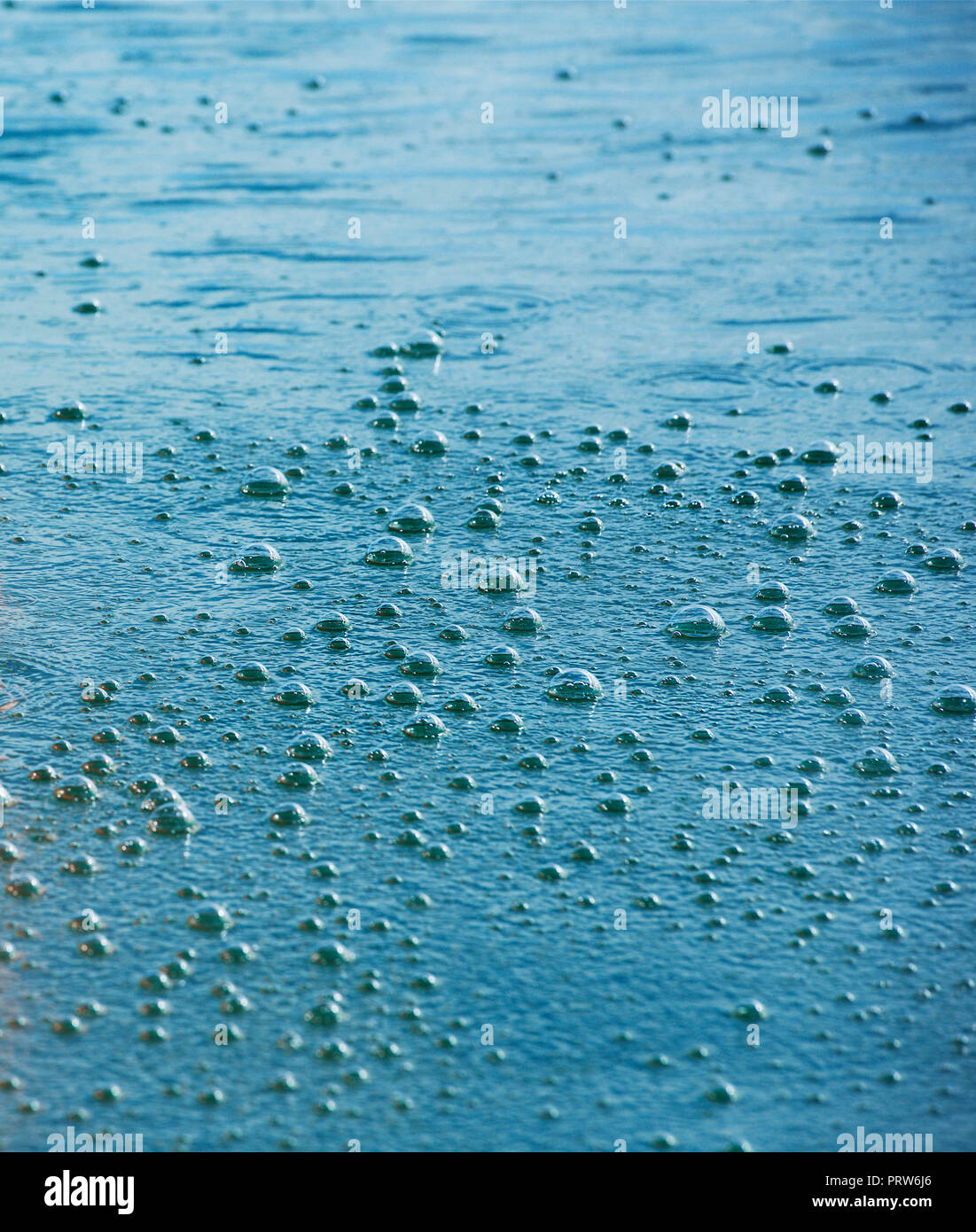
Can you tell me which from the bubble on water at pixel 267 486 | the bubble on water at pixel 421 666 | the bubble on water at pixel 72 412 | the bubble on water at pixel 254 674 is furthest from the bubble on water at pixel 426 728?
the bubble on water at pixel 72 412

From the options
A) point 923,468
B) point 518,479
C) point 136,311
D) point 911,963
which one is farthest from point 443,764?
point 136,311

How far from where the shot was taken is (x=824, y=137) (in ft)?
27.6

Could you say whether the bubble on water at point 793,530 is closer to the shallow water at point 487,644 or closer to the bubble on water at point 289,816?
the shallow water at point 487,644

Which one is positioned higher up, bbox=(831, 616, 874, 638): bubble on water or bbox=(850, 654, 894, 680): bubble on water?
bbox=(831, 616, 874, 638): bubble on water

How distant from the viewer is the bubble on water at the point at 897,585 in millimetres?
A: 4184

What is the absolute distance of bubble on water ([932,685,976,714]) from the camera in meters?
3.64

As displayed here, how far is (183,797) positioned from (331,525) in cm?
143

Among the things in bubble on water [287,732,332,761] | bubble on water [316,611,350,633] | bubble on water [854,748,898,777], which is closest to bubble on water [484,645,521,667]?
bubble on water [316,611,350,633]

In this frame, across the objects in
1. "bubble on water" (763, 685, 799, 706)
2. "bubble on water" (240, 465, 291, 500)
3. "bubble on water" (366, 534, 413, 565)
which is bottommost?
"bubble on water" (763, 685, 799, 706)

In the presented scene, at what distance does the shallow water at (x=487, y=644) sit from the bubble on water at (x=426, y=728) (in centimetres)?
6

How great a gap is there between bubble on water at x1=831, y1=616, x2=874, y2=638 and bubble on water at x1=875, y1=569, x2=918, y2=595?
0.24 metres

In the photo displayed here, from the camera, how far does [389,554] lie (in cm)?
430

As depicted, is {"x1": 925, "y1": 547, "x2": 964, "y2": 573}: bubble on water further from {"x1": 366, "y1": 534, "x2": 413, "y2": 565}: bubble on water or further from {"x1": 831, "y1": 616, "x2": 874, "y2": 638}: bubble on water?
{"x1": 366, "y1": 534, "x2": 413, "y2": 565}: bubble on water

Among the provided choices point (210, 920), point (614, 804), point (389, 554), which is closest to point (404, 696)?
point (614, 804)
